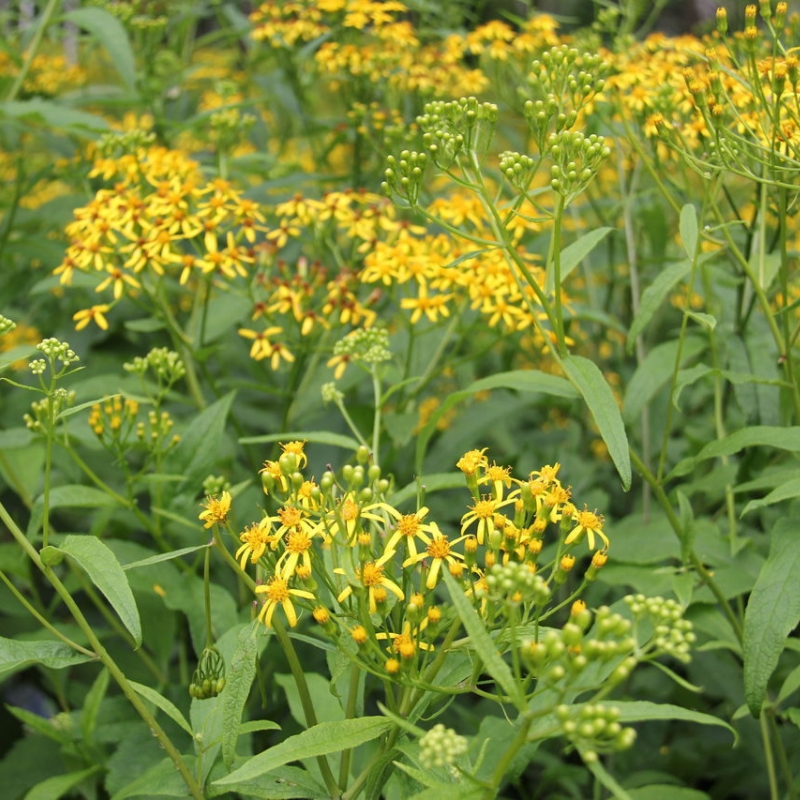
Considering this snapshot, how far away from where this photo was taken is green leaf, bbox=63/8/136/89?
3293 mm

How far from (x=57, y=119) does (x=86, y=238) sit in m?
0.51

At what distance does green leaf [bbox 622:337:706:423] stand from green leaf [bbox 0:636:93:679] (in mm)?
1445

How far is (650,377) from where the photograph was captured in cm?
249

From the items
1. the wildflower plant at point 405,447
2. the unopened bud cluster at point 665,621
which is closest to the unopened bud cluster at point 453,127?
the wildflower plant at point 405,447

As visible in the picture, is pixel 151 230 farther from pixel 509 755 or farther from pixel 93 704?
pixel 509 755

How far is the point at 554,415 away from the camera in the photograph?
13.7 ft

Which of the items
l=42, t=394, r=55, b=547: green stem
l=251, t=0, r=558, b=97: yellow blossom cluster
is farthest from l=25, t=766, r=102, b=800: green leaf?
l=251, t=0, r=558, b=97: yellow blossom cluster

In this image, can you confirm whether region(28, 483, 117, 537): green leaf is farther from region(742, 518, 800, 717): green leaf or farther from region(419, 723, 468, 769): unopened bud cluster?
region(742, 518, 800, 717): green leaf

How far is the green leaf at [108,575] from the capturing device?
1.61m

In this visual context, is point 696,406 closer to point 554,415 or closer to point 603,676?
point 554,415

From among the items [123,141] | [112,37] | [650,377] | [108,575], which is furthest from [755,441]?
[112,37]

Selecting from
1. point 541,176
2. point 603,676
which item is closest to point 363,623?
point 603,676

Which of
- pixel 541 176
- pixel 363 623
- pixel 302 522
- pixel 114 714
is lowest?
pixel 114 714

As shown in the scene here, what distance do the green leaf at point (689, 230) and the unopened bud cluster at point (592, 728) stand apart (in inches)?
47.1
